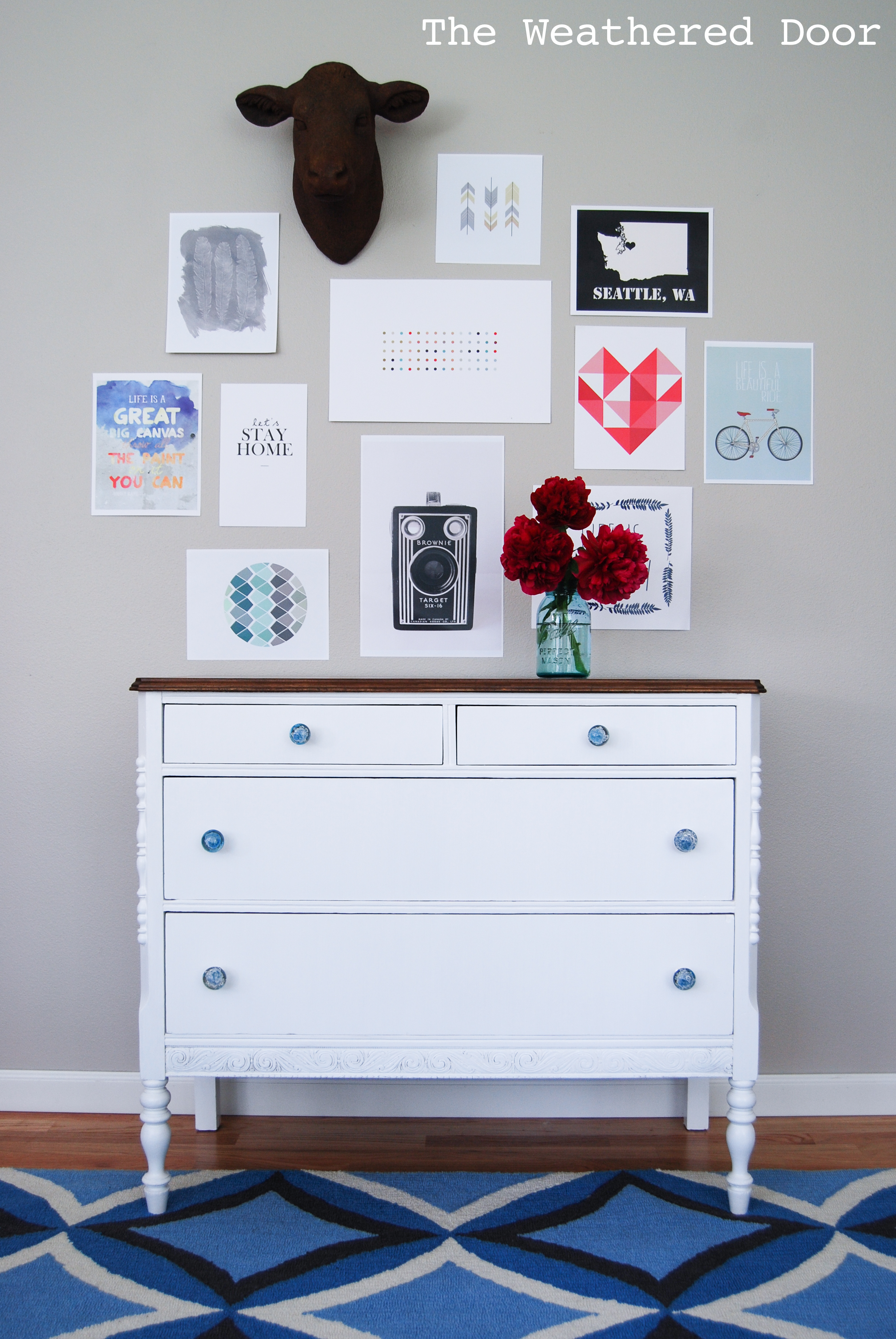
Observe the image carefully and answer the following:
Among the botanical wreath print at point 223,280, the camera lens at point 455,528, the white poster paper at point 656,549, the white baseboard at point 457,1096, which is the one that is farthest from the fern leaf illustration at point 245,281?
the white baseboard at point 457,1096

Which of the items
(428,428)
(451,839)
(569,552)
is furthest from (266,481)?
(451,839)

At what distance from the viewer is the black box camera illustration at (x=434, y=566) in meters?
2.06

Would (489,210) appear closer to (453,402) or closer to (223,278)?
(453,402)

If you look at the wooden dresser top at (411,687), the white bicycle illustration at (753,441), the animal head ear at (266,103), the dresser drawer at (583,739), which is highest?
the animal head ear at (266,103)

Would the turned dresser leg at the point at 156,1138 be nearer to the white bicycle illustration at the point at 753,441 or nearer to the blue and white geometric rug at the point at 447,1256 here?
the blue and white geometric rug at the point at 447,1256

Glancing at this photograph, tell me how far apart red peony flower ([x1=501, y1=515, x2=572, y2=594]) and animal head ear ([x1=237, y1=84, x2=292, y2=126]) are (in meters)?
1.10

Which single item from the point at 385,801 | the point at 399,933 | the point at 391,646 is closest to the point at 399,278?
the point at 391,646

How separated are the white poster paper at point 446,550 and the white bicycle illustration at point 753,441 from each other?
0.54 m

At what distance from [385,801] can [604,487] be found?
96 cm

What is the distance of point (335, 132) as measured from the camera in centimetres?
189

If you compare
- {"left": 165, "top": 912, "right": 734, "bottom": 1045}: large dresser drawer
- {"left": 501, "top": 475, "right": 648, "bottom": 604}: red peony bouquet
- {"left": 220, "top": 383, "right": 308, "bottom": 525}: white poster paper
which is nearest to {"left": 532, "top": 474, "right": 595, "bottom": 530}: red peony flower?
{"left": 501, "top": 475, "right": 648, "bottom": 604}: red peony bouquet

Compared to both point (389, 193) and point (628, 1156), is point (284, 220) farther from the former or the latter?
point (628, 1156)

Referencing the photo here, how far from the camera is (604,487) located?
2088 mm

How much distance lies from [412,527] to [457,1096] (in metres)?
1.36
